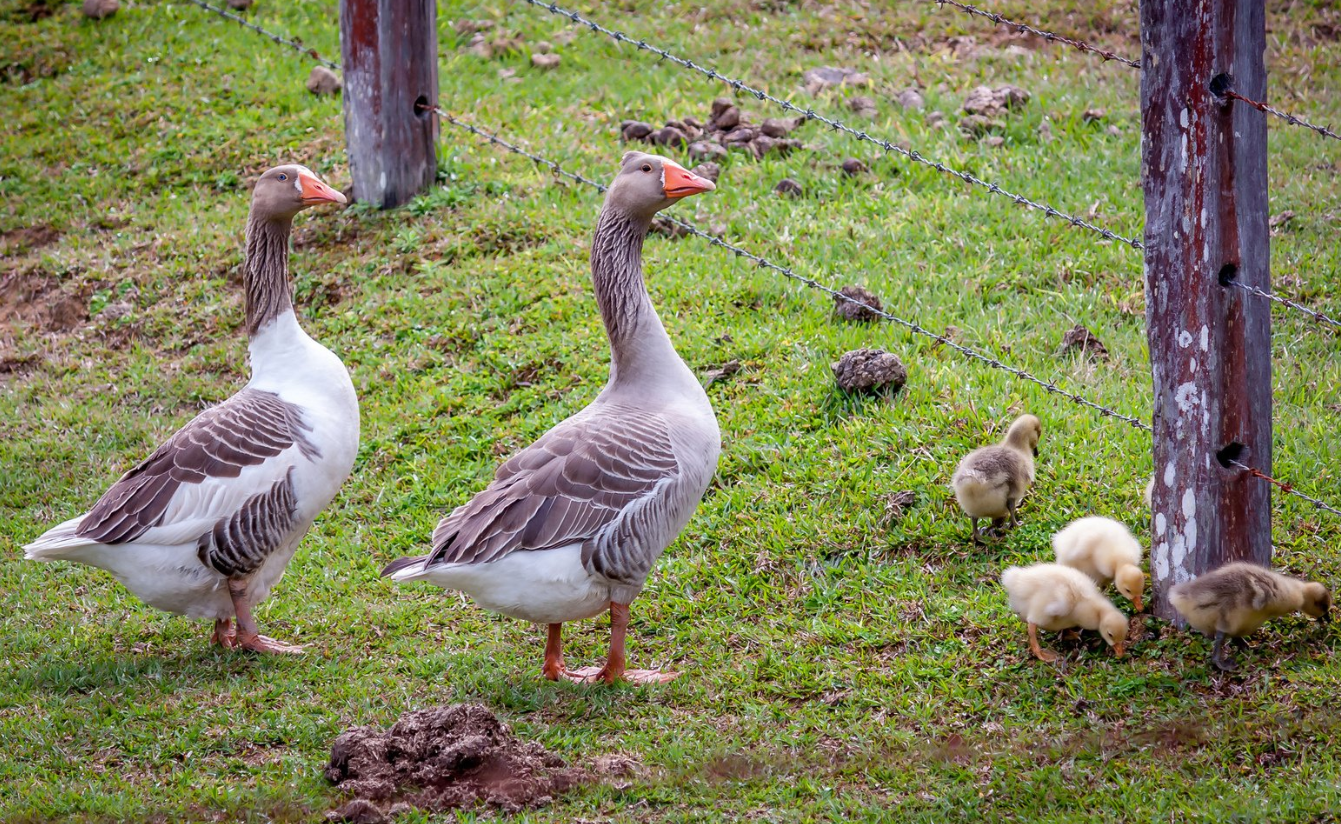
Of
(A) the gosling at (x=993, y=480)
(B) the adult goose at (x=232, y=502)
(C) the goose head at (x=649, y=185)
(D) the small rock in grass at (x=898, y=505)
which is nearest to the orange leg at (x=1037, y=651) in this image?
(A) the gosling at (x=993, y=480)

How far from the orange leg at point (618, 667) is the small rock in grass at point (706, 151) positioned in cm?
502

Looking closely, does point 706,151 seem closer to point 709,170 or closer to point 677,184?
A: point 709,170

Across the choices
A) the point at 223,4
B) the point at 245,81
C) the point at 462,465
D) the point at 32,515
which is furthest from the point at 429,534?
the point at 223,4

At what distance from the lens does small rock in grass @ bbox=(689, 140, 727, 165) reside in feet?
31.0

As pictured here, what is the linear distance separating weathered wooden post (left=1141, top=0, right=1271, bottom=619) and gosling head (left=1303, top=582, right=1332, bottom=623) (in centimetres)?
23

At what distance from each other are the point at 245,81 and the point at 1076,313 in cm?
757

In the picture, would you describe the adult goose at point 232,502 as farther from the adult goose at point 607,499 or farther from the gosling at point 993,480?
the gosling at point 993,480

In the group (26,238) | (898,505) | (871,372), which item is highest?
(26,238)

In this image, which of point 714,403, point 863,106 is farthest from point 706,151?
point 714,403

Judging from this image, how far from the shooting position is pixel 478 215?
9.09 metres

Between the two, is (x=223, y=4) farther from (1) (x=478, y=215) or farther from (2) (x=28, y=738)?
(2) (x=28, y=738)

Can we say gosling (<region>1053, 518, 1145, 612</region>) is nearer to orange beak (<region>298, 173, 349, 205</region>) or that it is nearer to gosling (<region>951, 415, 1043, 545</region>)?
gosling (<region>951, 415, 1043, 545</region>)

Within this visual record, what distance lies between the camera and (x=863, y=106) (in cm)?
997

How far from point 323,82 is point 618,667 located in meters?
7.40
